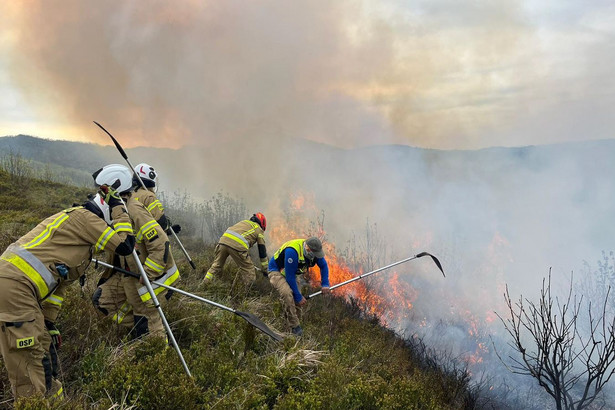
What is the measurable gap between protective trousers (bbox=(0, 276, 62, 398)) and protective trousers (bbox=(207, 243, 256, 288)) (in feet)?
17.0

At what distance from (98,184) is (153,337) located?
1.81 metres

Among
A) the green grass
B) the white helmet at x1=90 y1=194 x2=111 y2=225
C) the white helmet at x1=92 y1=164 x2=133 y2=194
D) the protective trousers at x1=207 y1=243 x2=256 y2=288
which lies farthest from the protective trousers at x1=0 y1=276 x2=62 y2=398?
the protective trousers at x1=207 y1=243 x2=256 y2=288

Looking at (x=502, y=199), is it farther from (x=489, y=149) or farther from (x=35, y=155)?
(x=35, y=155)

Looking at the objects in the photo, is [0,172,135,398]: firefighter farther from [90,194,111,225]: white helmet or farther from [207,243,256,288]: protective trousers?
[207,243,256,288]: protective trousers

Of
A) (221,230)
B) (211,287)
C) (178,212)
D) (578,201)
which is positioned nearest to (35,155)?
(178,212)

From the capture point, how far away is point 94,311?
4445 millimetres

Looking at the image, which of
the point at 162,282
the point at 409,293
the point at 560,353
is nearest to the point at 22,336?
the point at 162,282

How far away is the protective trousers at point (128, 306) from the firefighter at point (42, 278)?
1043mm

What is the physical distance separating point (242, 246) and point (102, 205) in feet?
15.6

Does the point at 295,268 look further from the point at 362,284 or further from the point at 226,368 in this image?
the point at 362,284

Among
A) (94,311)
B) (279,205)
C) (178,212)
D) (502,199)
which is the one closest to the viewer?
(94,311)

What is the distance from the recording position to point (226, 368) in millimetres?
3986

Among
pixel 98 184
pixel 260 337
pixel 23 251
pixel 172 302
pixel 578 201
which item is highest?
pixel 578 201

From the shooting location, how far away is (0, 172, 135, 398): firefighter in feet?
8.77
